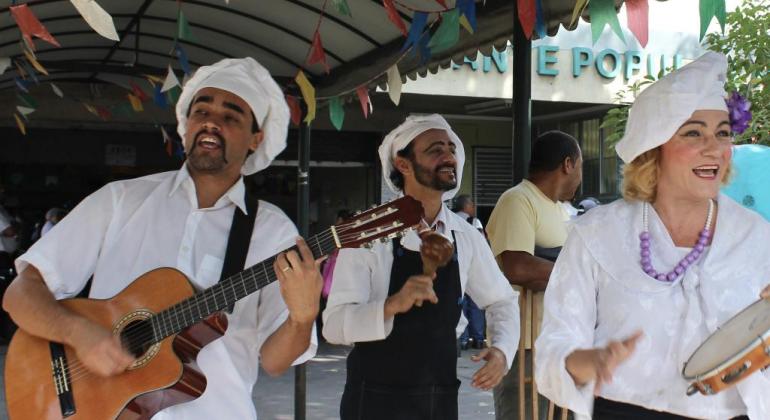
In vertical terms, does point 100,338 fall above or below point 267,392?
above

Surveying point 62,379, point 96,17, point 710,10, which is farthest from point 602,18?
point 62,379

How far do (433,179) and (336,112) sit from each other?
208 centimetres

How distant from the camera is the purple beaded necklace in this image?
242 cm

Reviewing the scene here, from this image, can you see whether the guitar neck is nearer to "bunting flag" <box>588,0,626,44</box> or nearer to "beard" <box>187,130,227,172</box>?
"beard" <box>187,130,227,172</box>

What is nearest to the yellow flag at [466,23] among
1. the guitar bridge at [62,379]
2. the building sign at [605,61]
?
the guitar bridge at [62,379]

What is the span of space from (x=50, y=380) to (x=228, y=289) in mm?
664

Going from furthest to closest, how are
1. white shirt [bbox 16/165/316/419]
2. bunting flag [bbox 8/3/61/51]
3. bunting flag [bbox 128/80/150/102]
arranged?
bunting flag [bbox 128/80/150/102] < bunting flag [bbox 8/3/61/51] < white shirt [bbox 16/165/316/419]

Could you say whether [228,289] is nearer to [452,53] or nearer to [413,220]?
→ [413,220]

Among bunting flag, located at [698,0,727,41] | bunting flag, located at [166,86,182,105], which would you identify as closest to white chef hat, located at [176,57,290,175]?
bunting flag, located at [698,0,727,41]

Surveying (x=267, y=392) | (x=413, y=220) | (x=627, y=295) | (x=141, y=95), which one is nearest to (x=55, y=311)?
(x=413, y=220)

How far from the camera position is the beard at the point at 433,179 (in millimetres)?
3662

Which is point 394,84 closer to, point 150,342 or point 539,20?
point 539,20

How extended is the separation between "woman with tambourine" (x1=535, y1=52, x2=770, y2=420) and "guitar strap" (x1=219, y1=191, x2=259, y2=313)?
3.27 ft

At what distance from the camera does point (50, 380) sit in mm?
2764
